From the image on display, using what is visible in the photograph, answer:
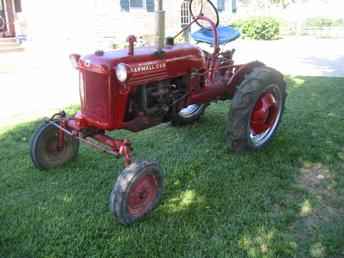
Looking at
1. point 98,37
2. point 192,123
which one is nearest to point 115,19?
point 98,37

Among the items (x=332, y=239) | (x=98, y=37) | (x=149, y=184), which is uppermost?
(x=98, y=37)

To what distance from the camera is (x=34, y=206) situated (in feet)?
9.41

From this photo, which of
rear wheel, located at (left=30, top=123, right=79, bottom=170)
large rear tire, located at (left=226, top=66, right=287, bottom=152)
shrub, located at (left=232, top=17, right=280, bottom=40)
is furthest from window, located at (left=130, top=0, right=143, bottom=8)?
rear wheel, located at (left=30, top=123, right=79, bottom=170)

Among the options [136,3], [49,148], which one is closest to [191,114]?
[49,148]

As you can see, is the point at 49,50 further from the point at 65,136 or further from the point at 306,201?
the point at 306,201

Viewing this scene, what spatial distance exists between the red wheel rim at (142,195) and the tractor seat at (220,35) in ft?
6.41

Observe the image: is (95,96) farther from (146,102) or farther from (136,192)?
(136,192)

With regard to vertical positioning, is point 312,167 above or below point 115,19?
below

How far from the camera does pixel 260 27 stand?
19.2 m

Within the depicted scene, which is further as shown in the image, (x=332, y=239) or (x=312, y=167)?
(x=312, y=167)

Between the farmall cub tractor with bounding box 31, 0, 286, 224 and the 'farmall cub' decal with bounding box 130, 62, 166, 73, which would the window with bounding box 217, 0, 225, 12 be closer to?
the farmall cub tractor with bounding box 31, 0, 286, 224

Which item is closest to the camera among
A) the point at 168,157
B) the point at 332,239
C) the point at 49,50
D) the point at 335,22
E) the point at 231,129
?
the point at 332,239

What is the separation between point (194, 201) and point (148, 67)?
112 cm

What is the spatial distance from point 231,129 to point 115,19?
1019cm
